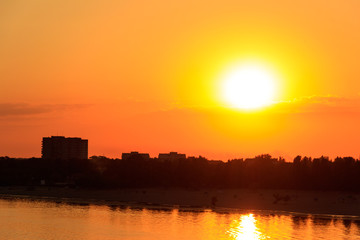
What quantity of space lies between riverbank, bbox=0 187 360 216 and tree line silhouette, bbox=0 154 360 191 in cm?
315

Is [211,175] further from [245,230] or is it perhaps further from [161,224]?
[245,230]

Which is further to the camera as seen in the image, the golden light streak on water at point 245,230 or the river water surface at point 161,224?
the river water surface at point 161,224

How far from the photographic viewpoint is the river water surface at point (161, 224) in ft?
218

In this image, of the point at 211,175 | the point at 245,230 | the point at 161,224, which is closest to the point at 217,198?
the point at 211,175

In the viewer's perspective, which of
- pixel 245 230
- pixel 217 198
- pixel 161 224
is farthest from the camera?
pixel 217 198

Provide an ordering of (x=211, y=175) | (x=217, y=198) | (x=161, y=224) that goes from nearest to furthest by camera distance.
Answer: (x=161, y=224), (x=217, y=198), (x=211, y=175)

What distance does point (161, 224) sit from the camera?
76.2m

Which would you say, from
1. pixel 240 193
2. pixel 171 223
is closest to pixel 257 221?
pixel 171 223

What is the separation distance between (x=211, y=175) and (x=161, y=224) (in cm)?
5223

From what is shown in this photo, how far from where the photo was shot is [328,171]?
11675 centimetres

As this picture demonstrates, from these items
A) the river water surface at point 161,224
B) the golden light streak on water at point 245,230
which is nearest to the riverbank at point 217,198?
the river water surface at point 161,224

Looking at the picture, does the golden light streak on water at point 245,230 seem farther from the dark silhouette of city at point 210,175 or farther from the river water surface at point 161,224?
the dark silhouette of city at point 210,175

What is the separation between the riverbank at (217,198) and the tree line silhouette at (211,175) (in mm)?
3149

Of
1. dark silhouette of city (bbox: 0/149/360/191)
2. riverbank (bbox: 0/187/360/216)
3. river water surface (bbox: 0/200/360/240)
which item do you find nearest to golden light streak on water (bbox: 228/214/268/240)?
river water surface (bbox: 0/200/360/240)
